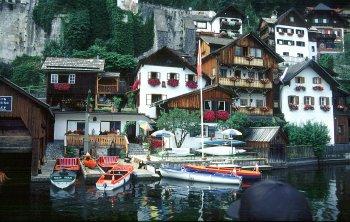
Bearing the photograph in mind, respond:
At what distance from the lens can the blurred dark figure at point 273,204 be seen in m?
5.86

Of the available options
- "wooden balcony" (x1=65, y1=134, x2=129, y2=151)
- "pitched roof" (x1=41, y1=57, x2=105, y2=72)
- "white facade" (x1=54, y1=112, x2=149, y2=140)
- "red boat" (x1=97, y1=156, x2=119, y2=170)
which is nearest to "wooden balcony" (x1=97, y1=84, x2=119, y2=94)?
"pitched roof" (x1=41, y1=57, x2=105, y2=72)

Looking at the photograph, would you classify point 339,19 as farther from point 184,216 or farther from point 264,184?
point 264,184

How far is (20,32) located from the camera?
7531 centimetres

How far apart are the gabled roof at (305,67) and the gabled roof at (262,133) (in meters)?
12.7

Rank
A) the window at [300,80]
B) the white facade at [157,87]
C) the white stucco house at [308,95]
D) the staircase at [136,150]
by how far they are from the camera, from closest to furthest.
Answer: the staircase at [136,150] → the white facade at [157,87] → the white stucco house at [308,95] → the window at [300,80]

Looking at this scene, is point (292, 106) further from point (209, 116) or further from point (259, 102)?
point (209, 116)

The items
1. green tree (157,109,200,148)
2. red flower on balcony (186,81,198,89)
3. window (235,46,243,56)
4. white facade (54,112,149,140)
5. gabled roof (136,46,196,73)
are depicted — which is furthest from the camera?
window (235,46,243,56)

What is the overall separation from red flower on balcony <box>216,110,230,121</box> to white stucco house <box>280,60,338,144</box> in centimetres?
1080

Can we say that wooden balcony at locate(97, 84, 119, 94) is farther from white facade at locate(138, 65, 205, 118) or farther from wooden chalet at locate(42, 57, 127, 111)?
white facade at locate(138, 65, 205, 118)

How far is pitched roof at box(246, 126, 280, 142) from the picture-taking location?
3831cm

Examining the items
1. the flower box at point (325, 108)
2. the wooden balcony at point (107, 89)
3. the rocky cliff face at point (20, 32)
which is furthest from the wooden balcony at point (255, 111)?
the rocky cliff face at point (20, 32)

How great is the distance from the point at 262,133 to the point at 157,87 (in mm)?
15219

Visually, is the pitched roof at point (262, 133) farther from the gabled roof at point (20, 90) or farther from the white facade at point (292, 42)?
the white facade at point (292, 42)

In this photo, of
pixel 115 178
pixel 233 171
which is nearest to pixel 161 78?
pixel 233 171
